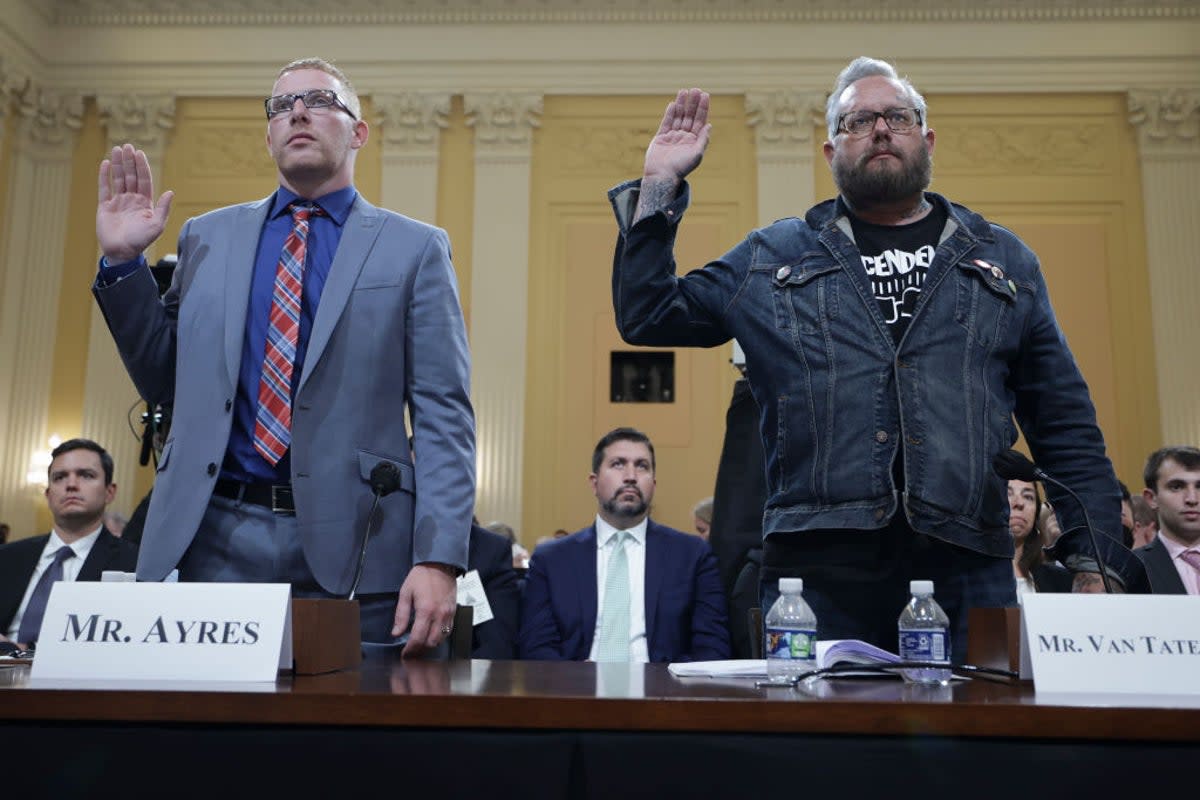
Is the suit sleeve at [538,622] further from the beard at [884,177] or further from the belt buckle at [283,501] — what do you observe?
the beard at [884,177]

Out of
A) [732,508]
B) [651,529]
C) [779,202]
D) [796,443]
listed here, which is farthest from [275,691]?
[779,202]

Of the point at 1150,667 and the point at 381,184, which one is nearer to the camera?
the point at 1150,667

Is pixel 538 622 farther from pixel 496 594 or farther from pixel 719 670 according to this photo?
pixel 719 670

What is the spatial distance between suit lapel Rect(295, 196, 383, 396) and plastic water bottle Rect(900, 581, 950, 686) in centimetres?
103

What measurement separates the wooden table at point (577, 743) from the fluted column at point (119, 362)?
29.7ft

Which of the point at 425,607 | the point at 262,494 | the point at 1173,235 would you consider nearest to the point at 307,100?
the point at 262,494

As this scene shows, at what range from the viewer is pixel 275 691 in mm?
1065

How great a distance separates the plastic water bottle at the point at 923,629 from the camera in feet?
4.96

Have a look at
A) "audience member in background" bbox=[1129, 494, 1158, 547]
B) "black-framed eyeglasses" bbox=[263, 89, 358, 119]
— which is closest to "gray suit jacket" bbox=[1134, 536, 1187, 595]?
"audience member in background" bbox=[1129, 494, 1158, 547]

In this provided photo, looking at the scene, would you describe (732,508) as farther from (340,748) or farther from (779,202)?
(779,202)

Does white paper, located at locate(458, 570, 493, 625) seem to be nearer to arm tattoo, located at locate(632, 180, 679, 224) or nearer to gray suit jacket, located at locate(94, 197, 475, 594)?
gray suit jacket, located at locate(94, 197, 475, 594)

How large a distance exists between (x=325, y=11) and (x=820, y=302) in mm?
9472

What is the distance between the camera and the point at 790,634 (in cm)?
151

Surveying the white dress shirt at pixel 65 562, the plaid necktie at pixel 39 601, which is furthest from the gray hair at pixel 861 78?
the white dress shirt at pixel 65 562
